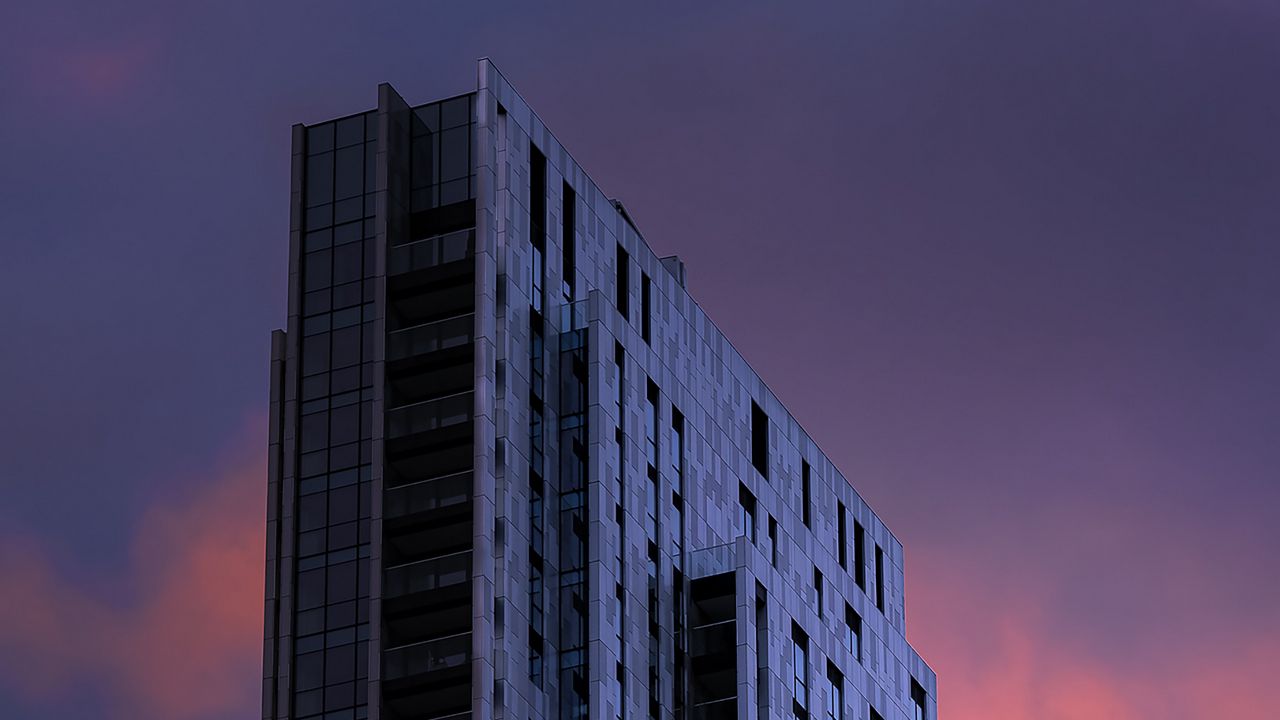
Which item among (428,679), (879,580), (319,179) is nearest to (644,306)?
(319,179)

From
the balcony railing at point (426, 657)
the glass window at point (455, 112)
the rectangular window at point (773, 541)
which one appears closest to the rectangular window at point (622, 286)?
the glass window at point (455, 112)

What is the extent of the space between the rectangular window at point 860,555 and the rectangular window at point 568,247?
38.5 meters

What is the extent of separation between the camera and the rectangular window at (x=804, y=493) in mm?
173750

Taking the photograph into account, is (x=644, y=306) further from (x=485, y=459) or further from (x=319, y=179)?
(x=485, y=459)

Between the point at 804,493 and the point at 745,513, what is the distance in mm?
9678

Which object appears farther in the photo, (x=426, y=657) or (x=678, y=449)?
(x=678, y=449)

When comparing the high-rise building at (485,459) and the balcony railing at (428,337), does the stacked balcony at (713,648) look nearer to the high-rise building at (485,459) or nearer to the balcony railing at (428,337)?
the high-rise building at (485,459)

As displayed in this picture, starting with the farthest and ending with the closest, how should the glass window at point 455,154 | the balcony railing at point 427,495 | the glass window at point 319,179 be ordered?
1. the glass window at point 319,179
2. the glass window at point 455,154
3. the balcony railing at point 427,495

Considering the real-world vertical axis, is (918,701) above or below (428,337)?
above

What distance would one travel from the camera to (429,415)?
460 ft

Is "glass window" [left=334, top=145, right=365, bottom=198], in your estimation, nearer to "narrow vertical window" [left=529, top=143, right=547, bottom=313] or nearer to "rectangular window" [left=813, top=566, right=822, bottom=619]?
"narrow vertical window" [left=529, top=143, right=547, bottom=313]

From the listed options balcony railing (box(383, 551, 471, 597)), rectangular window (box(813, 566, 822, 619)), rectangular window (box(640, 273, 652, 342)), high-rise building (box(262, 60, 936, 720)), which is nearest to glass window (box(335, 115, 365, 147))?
high-rise building (box(262, 60, 936, 720))

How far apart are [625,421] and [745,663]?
1271 centimetres

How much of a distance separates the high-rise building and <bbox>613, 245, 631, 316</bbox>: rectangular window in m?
0.14
